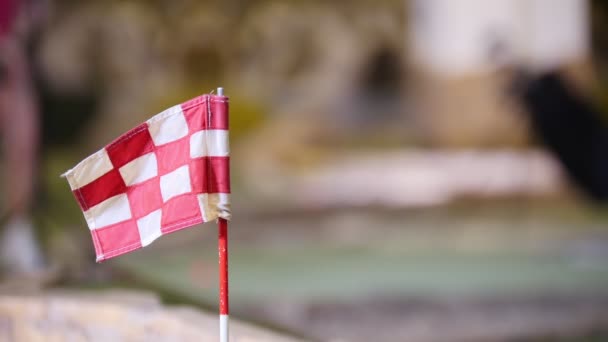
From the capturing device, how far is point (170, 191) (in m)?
2.15

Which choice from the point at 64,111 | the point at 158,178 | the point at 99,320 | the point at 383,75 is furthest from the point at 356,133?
the point at 158,178

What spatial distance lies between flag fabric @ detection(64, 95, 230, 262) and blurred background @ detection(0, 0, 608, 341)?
11.9 feet

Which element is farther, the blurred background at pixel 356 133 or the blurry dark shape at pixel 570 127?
the blurry dark shape at pixel 570 127

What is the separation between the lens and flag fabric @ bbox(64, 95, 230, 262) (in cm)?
210

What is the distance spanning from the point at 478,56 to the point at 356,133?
123cm

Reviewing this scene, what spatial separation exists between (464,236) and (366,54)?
176cm

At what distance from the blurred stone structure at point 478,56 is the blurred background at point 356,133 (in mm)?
12

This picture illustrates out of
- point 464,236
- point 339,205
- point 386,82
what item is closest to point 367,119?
point 386,82

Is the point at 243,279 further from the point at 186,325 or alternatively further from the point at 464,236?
the point at 186,325

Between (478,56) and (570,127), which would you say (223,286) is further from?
(570,127)

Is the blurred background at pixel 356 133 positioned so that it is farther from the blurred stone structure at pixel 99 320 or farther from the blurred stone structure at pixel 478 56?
the blurred stone structure at pixel 99 320

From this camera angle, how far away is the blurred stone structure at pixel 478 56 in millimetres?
6520

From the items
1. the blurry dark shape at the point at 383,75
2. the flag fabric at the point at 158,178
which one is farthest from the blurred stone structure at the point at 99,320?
the blurry dark shape at the point at 383,75

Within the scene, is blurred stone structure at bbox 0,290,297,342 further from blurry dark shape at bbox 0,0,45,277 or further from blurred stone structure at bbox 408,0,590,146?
blurred stone structure at bbox 408,0,590,146
